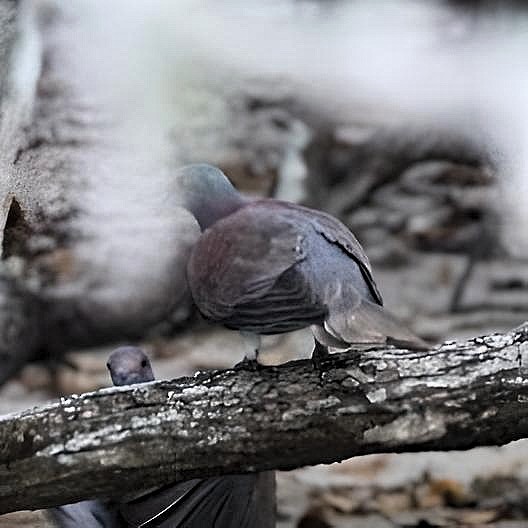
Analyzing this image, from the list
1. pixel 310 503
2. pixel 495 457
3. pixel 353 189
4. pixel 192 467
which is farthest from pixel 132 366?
pixel 353 189

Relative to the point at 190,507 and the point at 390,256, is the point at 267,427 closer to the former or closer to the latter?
the point at 190,507

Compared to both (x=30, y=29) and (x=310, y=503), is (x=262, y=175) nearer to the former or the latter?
(x=310, y=503)

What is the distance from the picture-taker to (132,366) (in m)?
0.83

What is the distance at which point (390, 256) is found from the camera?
1.57 m

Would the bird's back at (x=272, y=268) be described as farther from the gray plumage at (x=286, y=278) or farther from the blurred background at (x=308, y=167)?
the blurred background at (x=308, y=167)

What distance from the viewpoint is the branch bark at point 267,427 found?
64cm

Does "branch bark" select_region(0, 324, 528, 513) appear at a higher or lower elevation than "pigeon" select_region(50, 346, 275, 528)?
higher

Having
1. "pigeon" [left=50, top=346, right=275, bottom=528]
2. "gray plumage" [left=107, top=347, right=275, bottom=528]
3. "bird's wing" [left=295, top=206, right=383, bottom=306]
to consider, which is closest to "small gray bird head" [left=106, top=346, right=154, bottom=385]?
"pigeon" [left=50, top=346, right=275, bottom=528]

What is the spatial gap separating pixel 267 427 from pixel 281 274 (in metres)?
0.10

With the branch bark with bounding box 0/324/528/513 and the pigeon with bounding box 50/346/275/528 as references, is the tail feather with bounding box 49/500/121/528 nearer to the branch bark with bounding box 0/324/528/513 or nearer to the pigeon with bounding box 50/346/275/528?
the pigeon with bounding box 50/346/275/528

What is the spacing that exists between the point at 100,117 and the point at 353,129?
487 millimetres

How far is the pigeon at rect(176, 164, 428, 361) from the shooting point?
23.9 inches

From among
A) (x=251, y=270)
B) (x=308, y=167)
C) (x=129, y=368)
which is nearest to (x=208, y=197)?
(x=251, y=270)

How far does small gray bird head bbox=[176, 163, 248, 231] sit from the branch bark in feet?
0.38
